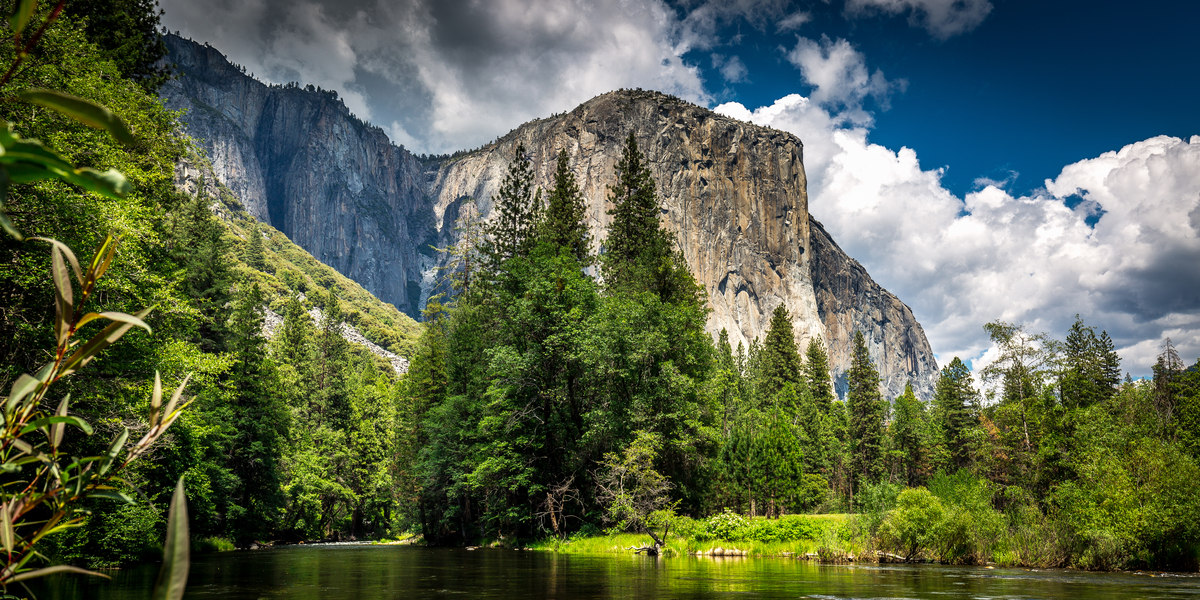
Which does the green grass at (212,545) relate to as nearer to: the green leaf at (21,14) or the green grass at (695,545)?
the green grass at (695,545)

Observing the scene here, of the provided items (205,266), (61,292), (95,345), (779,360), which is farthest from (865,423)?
(61,292)

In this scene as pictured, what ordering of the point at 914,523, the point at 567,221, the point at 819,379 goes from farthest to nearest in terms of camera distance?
the point at 819,379
the point at 567,221
the point at 914,523

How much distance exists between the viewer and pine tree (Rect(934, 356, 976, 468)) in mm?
58125

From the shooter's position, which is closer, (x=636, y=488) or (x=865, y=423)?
(x=636, y=488)

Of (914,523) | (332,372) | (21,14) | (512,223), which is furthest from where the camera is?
(332,372)

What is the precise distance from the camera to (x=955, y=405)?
200 feet

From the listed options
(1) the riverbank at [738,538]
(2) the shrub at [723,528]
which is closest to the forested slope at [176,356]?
(1) the riverbank at [738,538]

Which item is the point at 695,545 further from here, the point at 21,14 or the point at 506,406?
the point at 21,14

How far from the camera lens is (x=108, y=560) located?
59.0ft

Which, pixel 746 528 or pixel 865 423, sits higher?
pixel 865 423

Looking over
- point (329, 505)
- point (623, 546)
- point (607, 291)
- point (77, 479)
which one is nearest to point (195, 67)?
point (329, 505)

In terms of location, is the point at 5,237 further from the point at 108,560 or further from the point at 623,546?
the point at 623,546

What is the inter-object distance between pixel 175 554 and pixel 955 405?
69861 mm

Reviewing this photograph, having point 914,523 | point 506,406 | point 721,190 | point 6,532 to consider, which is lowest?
point 914,523
